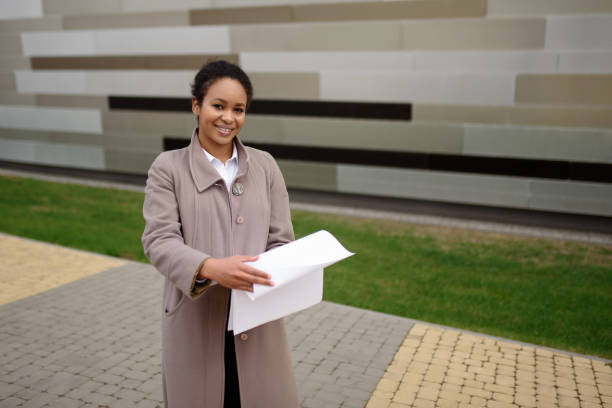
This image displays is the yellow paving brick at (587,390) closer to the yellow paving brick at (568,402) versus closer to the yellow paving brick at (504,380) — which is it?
the yellow paving brick at (568,402)

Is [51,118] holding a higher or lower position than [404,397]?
higher

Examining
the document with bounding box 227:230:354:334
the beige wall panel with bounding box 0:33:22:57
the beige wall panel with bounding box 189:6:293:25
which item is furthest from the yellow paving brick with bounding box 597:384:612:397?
the beige wall panel with bounding box 0:33:22:57

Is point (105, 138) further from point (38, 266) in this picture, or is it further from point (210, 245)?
point (210, 245)

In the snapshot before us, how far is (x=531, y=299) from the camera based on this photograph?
571 cm

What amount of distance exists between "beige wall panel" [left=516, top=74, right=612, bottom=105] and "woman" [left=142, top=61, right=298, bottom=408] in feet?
21.9

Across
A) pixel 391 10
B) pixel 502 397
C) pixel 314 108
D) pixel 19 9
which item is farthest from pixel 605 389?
pixel 19 9

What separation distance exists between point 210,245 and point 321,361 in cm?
261

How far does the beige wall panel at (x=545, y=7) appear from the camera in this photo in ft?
24.4

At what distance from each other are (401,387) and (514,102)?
5.46m

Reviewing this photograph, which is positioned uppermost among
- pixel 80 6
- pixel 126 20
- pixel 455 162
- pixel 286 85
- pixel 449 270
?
pixel 80 6

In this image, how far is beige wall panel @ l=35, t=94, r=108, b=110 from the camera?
11.6 metres

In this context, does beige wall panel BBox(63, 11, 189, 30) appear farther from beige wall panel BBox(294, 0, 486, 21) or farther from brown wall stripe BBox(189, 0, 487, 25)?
beige wall panel BBox(294, 0, 486, 21)

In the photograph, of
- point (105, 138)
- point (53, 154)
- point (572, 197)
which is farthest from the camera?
point (53, 154)

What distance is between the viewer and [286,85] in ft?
31.9
